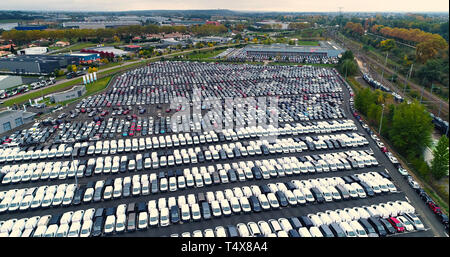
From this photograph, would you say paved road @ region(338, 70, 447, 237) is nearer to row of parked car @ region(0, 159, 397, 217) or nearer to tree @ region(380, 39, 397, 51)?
row of parked car @ region(0, 159, 397, 217)

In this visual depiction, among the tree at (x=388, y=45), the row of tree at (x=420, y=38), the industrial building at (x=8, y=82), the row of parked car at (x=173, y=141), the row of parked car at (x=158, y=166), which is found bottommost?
the row of parked car at (x=158, y=166)

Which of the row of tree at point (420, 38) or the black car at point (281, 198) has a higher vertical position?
the row of tree at point (420, 38)

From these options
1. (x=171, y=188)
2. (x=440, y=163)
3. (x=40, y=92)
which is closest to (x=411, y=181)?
(x=440, y=163)

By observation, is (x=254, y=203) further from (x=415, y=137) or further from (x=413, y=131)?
(x=415, y=137)

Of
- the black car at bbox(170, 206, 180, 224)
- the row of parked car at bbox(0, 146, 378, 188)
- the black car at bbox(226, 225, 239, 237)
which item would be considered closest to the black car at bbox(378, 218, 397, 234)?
the row of parked car at bbox(0, 146, 378, 188)

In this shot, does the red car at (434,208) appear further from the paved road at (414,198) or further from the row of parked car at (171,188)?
the row of parked car at (171,188)

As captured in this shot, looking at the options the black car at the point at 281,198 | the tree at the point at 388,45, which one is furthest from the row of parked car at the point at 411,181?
the tree at the point at 388,45
